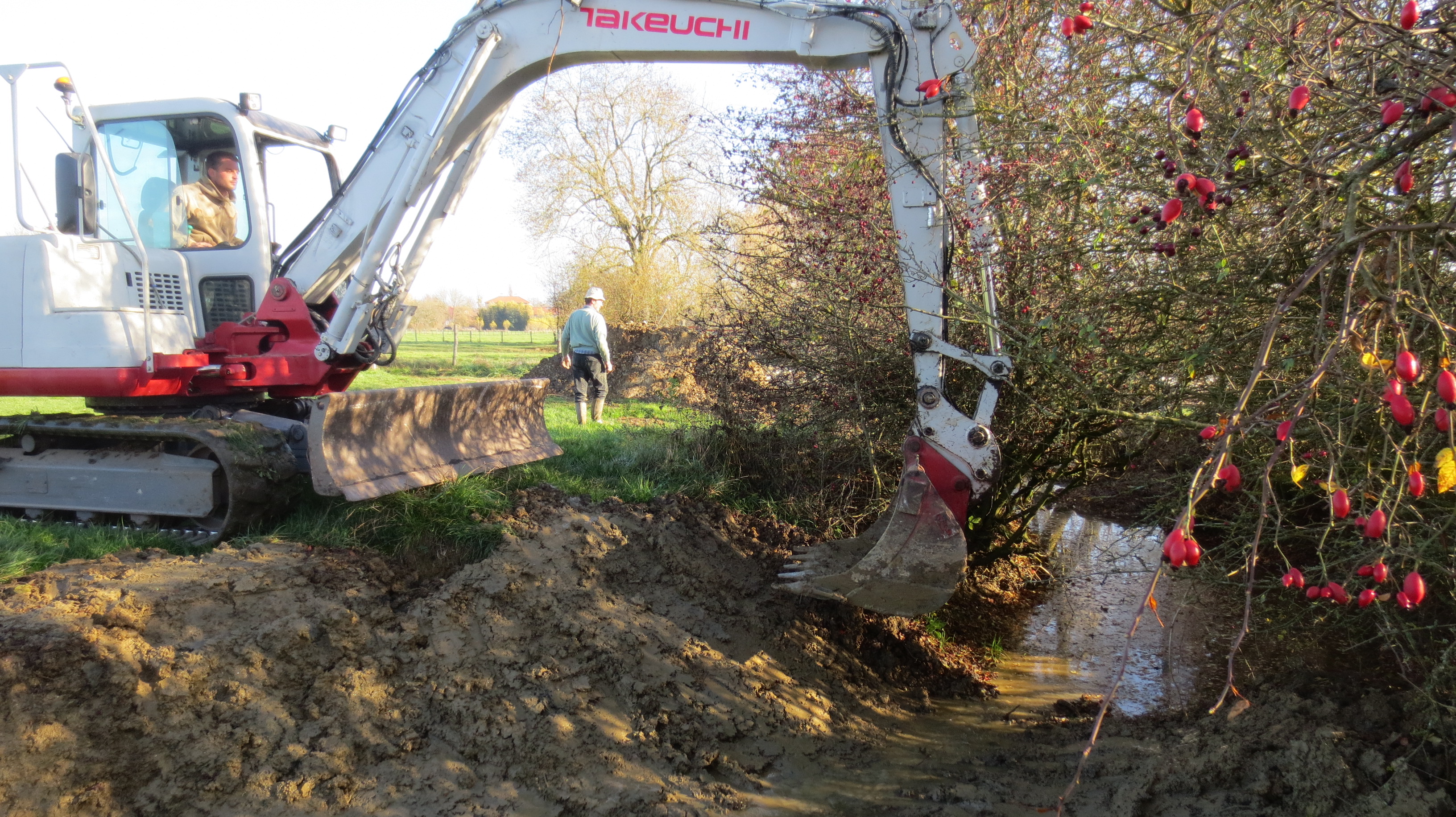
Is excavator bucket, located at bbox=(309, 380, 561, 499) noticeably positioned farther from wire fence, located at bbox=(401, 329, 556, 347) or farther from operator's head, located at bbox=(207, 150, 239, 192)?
wire fence, located at bbox=(401, 329, 556, 347)

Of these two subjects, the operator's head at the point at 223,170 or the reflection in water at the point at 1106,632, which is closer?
the reflection in water at the point at 1106,632

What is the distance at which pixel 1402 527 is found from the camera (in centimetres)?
261

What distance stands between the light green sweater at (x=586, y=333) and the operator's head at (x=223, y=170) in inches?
177

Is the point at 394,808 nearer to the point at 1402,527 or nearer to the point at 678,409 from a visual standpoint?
the point at 1402,527

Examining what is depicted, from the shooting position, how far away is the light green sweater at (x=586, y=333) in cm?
1007

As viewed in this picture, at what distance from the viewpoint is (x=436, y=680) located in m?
3.73

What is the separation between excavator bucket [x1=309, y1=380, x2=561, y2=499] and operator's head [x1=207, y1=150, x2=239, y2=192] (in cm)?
188

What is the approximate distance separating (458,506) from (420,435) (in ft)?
2.51

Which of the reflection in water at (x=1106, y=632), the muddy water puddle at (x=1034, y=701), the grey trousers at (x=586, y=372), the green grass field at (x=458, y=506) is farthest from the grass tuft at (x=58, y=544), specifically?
the grey trousers at (x=586, y=372)

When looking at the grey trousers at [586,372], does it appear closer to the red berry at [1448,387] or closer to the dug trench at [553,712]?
the dug trench at [553,712]

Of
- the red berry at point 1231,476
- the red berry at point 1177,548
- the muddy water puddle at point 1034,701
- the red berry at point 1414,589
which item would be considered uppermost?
the red berry at point 1231,476

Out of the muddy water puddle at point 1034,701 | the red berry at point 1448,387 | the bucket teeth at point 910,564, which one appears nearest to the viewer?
the red berry at point 1448,387

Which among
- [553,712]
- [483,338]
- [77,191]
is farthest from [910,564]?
[483,338]

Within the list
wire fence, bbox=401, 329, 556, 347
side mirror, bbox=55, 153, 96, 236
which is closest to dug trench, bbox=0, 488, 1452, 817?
side mirror, bbox=55, 153, 96, 236
